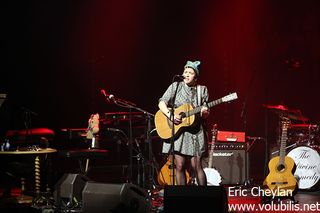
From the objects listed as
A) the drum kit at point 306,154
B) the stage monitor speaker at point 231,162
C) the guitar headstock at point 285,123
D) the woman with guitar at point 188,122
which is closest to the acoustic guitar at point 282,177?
the guitar headstock at point 285,123

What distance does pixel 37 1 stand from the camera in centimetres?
1043

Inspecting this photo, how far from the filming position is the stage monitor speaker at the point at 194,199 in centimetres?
507

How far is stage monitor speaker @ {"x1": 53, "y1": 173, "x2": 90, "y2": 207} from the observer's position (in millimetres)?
6996

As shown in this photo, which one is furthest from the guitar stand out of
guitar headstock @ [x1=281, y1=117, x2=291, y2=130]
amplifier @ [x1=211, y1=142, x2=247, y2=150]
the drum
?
amplifier @ [x1=211, y1=142, x2=247, y2=150]

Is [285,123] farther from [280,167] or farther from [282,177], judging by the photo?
[282,177]

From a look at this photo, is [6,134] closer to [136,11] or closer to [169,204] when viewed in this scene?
[136,11]

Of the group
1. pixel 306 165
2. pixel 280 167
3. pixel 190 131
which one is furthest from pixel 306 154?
pixel 190 131

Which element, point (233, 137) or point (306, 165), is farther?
point (233, 137)

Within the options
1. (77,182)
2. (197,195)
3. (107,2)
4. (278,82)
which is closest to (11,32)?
(107,2)

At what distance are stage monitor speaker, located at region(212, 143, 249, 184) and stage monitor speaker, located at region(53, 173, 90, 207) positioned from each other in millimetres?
3499

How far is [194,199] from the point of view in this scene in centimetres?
513

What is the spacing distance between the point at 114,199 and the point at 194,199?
3.39 ft

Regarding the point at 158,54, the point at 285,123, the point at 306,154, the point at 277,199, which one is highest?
the point at 158,54

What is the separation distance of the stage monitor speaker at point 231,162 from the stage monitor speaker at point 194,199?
4.74 m
